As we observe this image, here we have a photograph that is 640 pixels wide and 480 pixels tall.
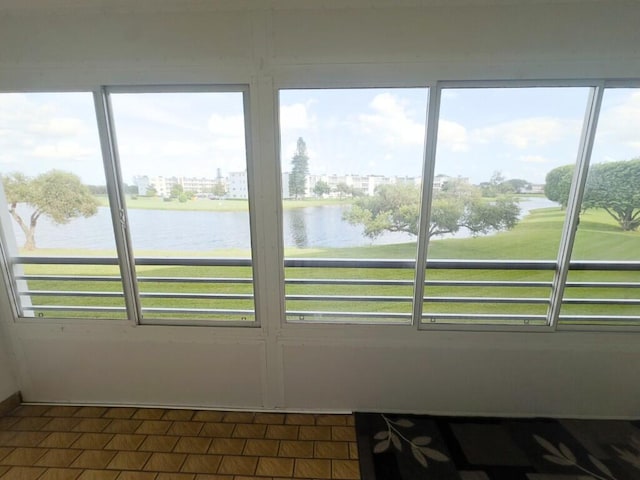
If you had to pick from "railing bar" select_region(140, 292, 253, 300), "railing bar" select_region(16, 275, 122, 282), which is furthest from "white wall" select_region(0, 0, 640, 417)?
"railing bar" select_region(16, 275, 122, 282)

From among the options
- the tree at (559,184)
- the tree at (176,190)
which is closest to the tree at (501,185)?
the tree at (559,184)

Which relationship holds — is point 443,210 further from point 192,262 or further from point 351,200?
point 192,262

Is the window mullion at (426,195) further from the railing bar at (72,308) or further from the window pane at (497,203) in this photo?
the railing bar at (72,308)

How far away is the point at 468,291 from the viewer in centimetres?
186

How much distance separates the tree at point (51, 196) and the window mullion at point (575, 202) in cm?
294

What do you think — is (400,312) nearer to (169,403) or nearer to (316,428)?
(316,428)

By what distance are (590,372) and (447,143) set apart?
1.75 metres

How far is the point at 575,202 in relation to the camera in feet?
5.49

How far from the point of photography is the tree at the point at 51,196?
5.86 feet

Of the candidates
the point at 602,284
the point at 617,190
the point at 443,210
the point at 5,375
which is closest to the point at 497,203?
the point at 443,210

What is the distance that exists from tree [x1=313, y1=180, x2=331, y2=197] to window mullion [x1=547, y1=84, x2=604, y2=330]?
1.45m

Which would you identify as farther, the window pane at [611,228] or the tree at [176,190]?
the tree at [176,190]

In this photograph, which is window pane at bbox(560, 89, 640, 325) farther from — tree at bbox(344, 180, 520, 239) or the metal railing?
tree at bbox(344, 180, 520, 239)

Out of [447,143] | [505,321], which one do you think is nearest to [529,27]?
[447,143]
